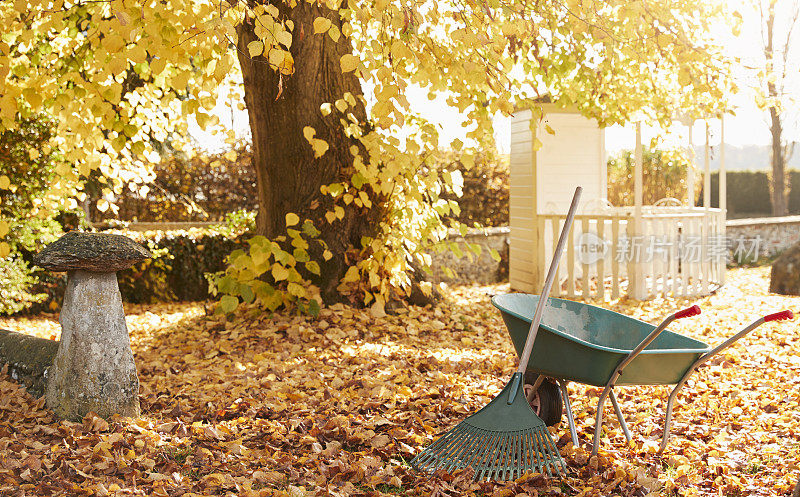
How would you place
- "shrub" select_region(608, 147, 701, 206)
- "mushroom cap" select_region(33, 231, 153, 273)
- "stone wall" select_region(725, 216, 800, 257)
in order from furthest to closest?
"shrub" select_region(608, 147, 701, 206)
"stone wall" select_region(725, 216, 800, 257)
"mushroom cap" select_region(33, 231, 153, 273)

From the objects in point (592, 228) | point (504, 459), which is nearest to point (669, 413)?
point (504, 459)

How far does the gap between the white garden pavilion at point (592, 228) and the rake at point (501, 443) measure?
4705 millimetres

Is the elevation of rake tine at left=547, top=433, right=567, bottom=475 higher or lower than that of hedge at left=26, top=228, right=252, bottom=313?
lower

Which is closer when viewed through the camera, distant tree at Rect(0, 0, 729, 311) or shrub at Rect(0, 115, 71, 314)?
distant tree at Rect(0, 0, 729, 311)

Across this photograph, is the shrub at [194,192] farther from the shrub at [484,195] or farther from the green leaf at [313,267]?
the green leaf at [313,267]

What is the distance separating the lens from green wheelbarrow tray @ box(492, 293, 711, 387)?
9.04 feet

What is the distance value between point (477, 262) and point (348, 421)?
6.15m

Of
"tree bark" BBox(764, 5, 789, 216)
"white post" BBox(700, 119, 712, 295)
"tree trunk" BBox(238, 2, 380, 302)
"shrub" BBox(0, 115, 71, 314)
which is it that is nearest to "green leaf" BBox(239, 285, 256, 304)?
"tree trunk" BBox(238, 2, 380, 302)

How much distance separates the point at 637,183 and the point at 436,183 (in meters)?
2.96

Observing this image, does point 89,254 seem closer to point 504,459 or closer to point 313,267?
point 504,459

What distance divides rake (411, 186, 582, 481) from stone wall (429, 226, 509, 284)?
612 cm

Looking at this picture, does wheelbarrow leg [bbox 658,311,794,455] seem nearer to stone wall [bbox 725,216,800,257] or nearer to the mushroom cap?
the mushroom cap

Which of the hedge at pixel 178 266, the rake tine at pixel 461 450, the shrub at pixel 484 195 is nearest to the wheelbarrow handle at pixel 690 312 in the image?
the rake tine at pixel 461 450

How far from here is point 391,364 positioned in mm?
4328
